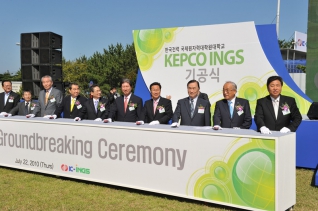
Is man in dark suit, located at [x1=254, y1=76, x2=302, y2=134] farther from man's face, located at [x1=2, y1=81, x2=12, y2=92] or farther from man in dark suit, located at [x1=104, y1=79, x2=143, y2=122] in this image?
man's face, located at [x1=2, y1=81, x2=12, y2=92]

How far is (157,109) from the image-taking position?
5254 mm

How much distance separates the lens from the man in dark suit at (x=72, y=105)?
5.89 metres

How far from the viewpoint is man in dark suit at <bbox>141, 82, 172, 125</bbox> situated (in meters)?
5.22

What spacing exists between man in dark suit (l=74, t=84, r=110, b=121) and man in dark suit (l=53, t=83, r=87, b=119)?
12 cm

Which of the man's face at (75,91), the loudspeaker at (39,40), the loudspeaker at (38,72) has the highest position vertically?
the loudspeaker at (39,40)

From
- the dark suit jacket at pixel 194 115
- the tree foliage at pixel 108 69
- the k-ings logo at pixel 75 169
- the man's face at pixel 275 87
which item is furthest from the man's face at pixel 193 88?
the tree foliage at pixel 108 69

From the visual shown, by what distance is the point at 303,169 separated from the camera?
5891mm

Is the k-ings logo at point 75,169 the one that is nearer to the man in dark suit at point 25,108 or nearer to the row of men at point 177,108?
the row of men at point 177,108

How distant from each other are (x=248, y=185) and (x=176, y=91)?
14.5 feet

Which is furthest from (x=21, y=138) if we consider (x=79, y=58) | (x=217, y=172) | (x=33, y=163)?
(x=79, y=58)

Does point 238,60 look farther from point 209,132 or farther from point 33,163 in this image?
point 33,163

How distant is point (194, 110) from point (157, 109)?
A: 656mm

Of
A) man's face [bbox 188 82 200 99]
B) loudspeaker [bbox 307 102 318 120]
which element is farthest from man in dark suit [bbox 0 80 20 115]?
loudspeaker [bbox 307 102 318 120]

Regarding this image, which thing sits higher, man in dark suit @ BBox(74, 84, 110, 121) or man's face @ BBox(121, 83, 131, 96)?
man's face @ BBox(121, 83, 131, 96)
